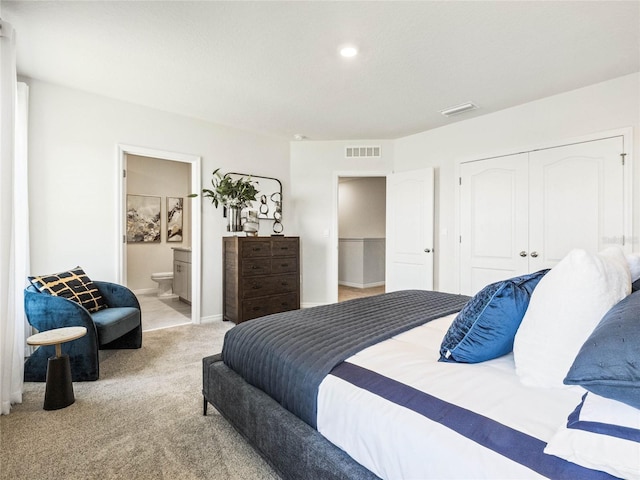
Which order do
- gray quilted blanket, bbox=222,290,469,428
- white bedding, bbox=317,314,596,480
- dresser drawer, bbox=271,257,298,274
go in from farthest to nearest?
dresser drawer, bbox=271,257,298,274 < gray quilted blanket, bbox=222,290,469,428 < white bedding, bbox=317,314,596,480

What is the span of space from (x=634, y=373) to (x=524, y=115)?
12.0 feet

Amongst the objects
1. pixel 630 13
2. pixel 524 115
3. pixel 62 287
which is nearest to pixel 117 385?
pixel 62 287

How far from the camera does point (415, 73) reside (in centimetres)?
288

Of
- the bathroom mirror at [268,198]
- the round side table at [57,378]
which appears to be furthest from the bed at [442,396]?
the bathroom mirror at [268,198]

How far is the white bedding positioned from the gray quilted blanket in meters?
0.09

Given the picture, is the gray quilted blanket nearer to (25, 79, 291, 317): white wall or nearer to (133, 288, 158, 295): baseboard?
(25, 79, 291, 317): white wall

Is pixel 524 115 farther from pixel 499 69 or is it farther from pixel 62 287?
pixel 62 287

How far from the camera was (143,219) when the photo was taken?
19.8 ft

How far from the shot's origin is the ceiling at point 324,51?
2.09 metres

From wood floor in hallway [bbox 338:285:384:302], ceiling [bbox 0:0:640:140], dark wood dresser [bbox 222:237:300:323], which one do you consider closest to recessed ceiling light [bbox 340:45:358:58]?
ceiling [bbox 0:0:640:140]

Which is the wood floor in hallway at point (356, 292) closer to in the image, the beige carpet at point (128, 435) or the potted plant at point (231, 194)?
A: the potted plant at point (231, 194)

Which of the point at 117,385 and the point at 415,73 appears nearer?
the point at 117,385

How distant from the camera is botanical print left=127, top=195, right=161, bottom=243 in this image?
589cm

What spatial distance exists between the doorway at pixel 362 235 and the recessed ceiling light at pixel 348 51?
4.23m
